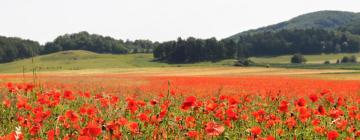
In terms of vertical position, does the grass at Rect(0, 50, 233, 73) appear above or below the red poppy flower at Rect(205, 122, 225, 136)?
below

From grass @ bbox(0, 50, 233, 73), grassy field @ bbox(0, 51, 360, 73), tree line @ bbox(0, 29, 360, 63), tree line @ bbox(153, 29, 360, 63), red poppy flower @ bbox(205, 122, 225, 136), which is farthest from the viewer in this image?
tree line @ bbox(0, 29, 360, 63)

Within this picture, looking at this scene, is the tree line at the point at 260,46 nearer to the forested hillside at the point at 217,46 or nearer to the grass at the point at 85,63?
the forested hillside at the point at 217,46

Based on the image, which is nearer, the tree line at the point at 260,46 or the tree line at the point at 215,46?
the tree line at the point at 260,46

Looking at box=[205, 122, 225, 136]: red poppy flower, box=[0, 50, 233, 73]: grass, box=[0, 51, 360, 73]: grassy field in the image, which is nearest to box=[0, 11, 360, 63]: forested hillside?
box=[0, 50, 233, 73]: grass

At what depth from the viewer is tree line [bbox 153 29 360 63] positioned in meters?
123

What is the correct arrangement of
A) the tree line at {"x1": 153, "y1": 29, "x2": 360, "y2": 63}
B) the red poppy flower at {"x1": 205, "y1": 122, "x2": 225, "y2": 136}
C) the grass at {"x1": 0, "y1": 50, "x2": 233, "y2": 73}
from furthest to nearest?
the tree line at {"x1": 153, "y1": 29, "x2": 360, "y2": 63}
the grass at {"x1": 0, "y1": 50, "x2": 233, "y2": 73}
the red poppy flower at {"x1": 205, "y1": 122, "x2": 225, "y2": 136}

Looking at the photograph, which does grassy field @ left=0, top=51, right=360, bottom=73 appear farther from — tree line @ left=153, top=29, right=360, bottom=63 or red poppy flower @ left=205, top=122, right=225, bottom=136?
red poppy flower @ left=205, top=122, right=225, bottom=136

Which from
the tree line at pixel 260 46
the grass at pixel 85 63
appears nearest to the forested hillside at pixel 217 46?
the tree line at pixel 260 46

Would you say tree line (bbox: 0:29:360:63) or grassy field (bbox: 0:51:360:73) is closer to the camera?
grassy field (bbox: 0:51:360:73)

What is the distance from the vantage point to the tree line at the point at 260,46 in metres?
123

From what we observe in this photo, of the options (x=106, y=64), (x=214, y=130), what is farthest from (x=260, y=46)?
(x=214, y=130)

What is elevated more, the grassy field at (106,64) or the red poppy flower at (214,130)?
the red poppy flower at (214,130)

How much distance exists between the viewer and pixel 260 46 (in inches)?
6506

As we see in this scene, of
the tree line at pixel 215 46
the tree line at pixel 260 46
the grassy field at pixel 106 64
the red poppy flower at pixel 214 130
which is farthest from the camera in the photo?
the tree line at pixel 215 46
